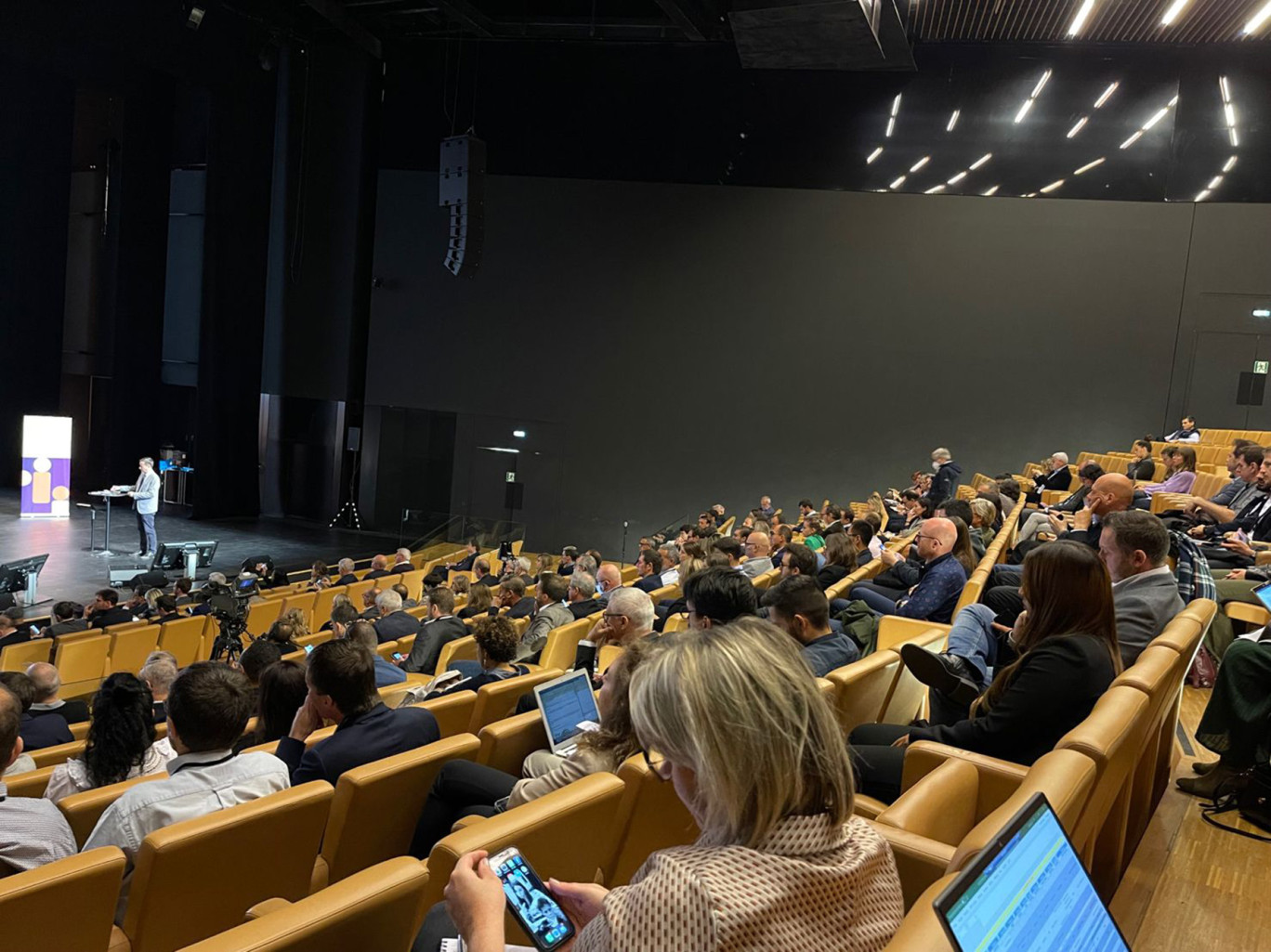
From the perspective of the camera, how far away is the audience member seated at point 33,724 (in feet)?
13.0

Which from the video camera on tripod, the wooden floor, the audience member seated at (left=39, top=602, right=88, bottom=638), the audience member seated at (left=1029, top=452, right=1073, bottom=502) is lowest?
the audience member seated at (left=39, top=602, right=88, bottom=638)

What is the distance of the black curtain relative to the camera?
15422mm

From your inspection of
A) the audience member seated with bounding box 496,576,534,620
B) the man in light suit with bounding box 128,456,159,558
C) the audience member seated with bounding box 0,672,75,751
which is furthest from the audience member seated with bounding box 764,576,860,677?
the man in light suit with bounding box 128,456,159,558

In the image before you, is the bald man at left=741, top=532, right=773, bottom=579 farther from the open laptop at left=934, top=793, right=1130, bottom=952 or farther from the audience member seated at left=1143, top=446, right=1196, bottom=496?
the open laptop at left=934, top=793, right=1130, bottom=952

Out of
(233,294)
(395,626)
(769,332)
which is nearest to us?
(395,626)

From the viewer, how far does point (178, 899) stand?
6.40ft

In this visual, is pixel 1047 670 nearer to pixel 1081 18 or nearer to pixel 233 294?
pixel 1081 18

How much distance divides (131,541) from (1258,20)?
617 inches

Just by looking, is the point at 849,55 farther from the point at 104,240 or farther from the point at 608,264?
the point at 104,240

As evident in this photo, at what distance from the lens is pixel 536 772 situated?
2611 mm

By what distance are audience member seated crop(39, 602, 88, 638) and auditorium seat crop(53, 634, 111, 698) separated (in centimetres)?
59

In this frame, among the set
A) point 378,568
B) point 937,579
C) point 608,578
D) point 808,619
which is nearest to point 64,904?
point 808,619

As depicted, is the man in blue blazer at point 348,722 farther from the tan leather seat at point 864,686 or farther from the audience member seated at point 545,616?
the audience member seated at point 545,616

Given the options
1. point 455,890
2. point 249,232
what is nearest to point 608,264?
point 249,232
